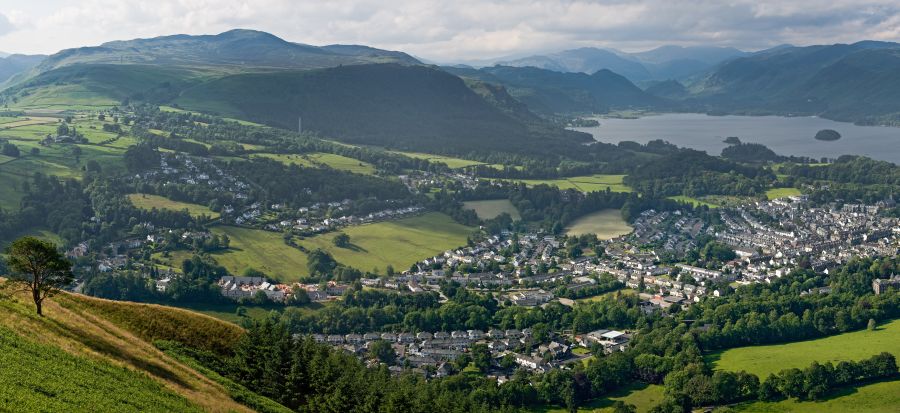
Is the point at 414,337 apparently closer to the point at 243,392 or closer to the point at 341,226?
the point at 243,392

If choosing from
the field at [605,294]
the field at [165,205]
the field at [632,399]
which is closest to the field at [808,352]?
the field at [632,399]

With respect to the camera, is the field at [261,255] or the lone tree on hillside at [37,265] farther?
the field at [261,255]

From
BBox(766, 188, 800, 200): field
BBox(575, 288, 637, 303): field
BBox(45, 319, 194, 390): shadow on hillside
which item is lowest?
BBox(575, 288, 637, 303): field

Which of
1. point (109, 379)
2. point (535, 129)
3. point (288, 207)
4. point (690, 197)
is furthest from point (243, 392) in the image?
point (535, 129)

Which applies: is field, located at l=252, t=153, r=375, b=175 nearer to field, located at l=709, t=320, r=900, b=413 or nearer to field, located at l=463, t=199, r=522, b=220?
field, located at l=463, t=199, r=522, b=220

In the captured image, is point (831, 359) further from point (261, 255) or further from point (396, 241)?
point (261, 255)

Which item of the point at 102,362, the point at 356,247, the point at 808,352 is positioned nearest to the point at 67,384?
the point at 102,362

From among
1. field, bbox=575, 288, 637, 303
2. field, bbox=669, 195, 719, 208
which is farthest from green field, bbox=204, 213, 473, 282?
field, bbox=669, 195, 719, 208

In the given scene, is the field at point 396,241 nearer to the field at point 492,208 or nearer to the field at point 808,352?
the field at point 492,208
